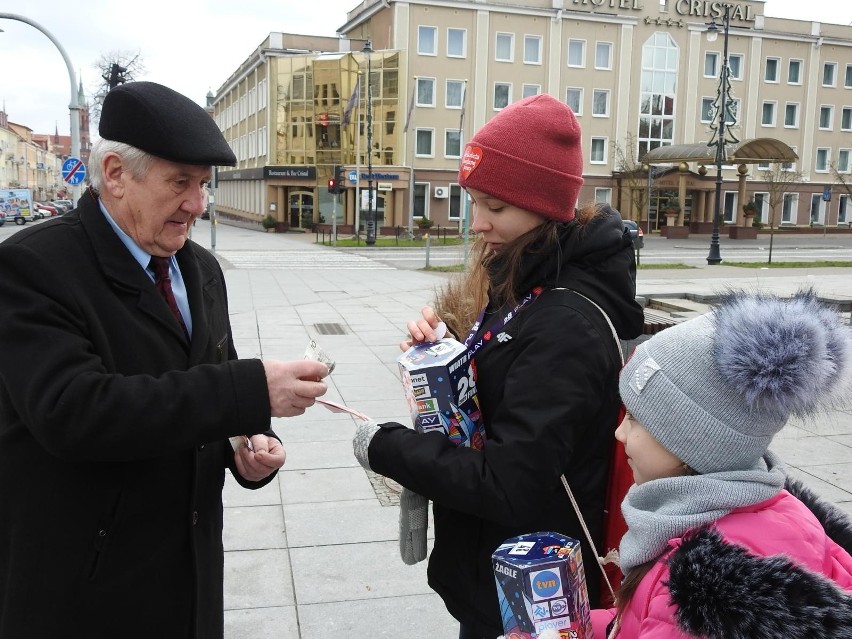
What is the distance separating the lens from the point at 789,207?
5256 centimetres

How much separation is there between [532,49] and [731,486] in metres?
49.2

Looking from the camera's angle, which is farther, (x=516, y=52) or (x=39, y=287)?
(x=516, y=52)

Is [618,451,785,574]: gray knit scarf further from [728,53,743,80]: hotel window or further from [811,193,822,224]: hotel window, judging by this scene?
[811,193,822,224]: hotel window

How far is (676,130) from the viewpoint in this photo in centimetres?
5072

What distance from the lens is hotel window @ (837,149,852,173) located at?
2103 inches

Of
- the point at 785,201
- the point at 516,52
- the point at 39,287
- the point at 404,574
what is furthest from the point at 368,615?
the point at 785,201

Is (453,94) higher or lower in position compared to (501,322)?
higher

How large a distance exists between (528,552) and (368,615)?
2.33m

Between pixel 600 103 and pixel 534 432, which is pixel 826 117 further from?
pixel 534 432

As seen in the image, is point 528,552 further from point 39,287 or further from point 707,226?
point 707,226

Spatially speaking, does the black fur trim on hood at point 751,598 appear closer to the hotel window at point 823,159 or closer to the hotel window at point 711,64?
the hotel window at point 711,64

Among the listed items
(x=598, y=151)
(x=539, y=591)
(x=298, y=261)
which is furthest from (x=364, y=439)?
(x=598, y=151)

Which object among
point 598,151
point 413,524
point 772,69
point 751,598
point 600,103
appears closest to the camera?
point 751,598

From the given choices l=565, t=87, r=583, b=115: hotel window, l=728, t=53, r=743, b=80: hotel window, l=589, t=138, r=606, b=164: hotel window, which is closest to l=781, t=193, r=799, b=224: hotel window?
l=728, t=53, r=743, b=80: hotel window
